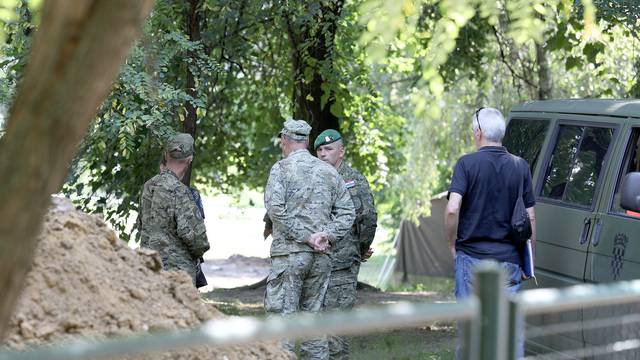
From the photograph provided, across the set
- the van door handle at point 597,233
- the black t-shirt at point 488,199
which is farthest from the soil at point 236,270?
the van door handle at point 597,233

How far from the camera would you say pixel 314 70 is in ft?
42.2

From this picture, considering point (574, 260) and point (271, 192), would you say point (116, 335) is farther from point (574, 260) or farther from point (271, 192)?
point (574, 260)

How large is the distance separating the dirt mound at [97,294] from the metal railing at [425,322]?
2225 millimetres

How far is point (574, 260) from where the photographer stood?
265 inches

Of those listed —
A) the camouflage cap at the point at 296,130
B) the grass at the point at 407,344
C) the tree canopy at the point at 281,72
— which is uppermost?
the tree canopy at the point at 281,72

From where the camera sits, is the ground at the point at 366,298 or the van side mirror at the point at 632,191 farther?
the ground at the point at 366,298

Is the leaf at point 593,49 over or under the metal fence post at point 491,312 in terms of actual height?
over

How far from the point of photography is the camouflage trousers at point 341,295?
25.3ft

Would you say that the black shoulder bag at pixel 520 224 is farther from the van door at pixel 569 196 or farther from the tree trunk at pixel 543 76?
the tree trunk at pixel 543 76

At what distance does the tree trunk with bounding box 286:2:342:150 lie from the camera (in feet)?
40.3

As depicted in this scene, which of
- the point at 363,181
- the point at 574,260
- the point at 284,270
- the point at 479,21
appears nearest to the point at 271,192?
the point at 284,270

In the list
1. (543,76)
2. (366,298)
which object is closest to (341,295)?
(366,298)

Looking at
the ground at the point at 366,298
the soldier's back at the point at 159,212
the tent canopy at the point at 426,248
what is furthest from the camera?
the tent canopy at the point at 426,248

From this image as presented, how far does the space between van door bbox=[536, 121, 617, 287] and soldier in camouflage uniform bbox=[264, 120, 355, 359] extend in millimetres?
1352
